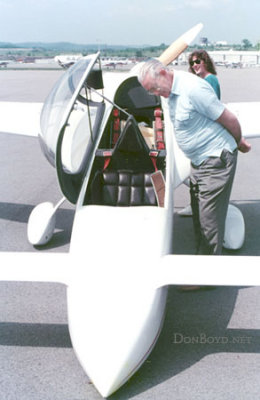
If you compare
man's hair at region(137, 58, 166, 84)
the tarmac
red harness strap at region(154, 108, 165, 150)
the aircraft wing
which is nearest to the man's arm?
man's hair at region(137, 58, 166, 84)

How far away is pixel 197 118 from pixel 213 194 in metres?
0.64

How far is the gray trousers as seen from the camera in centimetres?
353

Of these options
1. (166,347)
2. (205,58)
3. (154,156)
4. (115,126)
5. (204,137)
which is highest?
(205,58)

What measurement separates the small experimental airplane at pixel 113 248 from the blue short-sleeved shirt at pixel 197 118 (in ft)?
1.33

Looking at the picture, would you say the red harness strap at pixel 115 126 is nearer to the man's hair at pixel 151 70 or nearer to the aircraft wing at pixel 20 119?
the aircraft wing at pixel 20 119

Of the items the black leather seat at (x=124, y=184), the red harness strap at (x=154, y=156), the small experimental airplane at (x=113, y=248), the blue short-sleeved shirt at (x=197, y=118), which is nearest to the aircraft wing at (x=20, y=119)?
the small experimental airplane at (x=113, y=248)

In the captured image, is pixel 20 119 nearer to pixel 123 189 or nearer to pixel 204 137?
pixel 123 189

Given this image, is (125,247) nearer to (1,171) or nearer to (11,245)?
(11,245)

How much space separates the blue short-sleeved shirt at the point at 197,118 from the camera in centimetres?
321

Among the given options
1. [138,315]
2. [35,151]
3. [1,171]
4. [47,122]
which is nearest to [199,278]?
[138,315]

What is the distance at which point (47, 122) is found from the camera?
12.9ft

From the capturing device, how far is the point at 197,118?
10.9 ft

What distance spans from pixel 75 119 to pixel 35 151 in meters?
5.34

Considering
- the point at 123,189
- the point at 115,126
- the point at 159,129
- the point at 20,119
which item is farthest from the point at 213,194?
the point at 20,119
